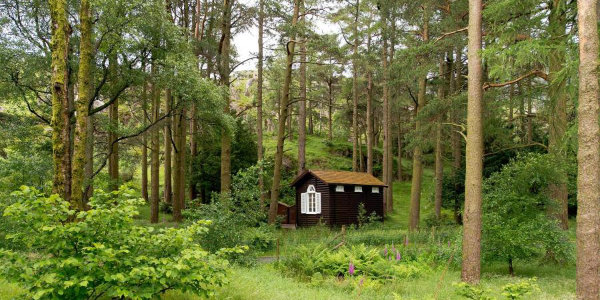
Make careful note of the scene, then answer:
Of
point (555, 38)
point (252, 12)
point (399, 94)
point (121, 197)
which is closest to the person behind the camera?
point (121, 197)

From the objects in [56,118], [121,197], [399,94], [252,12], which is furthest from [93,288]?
[399,94]

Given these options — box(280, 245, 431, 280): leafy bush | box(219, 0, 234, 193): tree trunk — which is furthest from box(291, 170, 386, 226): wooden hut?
box(280, 245, 431, 280): leafy bush

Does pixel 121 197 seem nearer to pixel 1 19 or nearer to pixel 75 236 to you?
pixel 75 236

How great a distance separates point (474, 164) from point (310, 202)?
53.4 feet

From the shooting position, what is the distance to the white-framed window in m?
24.7

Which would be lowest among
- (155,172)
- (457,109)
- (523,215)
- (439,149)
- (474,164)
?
(523,215)

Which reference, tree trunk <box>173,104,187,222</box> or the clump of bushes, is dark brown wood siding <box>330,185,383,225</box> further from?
the clump of bushes

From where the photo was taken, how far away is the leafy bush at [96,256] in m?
4.28

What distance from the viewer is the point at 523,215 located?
36.0 ft

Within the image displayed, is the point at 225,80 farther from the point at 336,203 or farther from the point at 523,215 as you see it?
the point at 523,215

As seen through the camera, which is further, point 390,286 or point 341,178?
point 341,178

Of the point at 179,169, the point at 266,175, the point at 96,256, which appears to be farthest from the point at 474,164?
the point at 179,169

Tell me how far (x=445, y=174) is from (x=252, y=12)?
1409 cm

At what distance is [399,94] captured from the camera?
28.8 metres
